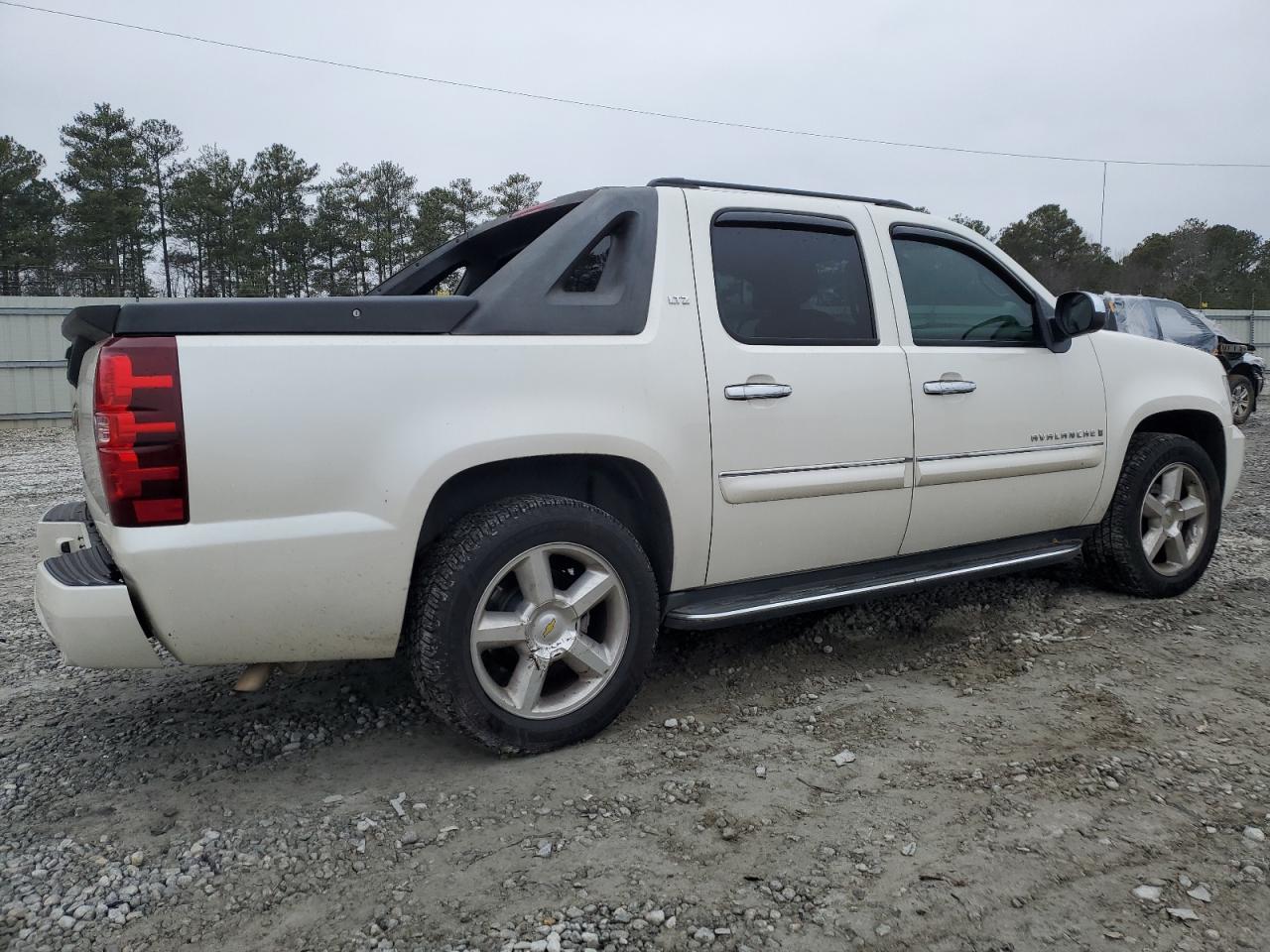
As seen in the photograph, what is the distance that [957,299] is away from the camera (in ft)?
12.9

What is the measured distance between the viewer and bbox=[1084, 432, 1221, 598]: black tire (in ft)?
14.4

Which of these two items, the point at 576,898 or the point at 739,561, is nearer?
the point at 576,898

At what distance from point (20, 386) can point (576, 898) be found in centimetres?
1883

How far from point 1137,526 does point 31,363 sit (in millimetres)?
18709

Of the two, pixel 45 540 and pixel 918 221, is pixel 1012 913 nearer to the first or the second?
pixel 918 221

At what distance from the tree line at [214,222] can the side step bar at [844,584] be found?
2959cm

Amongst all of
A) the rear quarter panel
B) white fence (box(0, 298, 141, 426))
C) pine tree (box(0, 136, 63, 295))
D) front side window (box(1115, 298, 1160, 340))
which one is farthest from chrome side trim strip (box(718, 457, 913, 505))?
pine tree (box(0, 136, 63, 295))

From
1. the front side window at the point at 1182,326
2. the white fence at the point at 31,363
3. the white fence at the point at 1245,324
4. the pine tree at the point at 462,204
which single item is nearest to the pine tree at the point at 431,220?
the pine tree at the point at 462,204

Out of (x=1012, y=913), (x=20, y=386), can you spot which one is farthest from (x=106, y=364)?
(x=20, y=386)

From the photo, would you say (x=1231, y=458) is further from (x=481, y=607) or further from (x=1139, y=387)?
(x=481, y=607)

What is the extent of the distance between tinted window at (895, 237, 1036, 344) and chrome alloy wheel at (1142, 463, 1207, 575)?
1.13 meters

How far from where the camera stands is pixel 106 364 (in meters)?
2.39

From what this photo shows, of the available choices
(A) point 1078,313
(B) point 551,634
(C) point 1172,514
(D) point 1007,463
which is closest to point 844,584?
(D) point 1007,463

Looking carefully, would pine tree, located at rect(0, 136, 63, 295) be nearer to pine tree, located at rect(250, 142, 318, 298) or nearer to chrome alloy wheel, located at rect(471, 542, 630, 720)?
pine tree, located at rect(250, 142, 318, 298)
